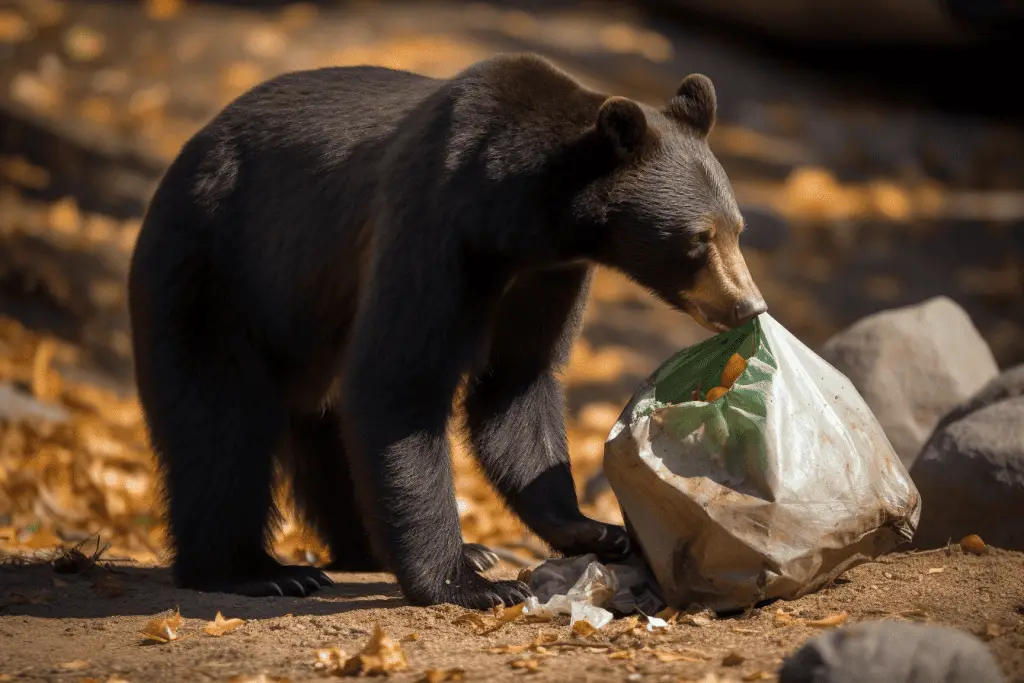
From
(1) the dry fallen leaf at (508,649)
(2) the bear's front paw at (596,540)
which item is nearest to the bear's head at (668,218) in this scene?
(2) the bear's front paw at (596,540)

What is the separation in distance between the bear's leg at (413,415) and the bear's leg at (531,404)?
0.40m

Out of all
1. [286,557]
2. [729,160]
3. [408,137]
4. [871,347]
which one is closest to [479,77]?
[408,137]

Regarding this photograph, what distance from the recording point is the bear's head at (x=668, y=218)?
163 inches

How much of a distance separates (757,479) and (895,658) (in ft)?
3.12

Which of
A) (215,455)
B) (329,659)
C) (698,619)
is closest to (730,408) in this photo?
(698,619)

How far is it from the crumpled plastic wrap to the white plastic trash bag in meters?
0.16

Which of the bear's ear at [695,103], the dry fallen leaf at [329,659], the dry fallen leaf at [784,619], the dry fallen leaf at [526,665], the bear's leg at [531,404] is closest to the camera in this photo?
the dry fallen leaf at [526,665]

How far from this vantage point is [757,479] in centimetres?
376

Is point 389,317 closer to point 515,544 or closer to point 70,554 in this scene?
point 70,554

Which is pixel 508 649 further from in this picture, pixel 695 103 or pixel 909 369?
pixel 909 369

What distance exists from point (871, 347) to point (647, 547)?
7.16 feet

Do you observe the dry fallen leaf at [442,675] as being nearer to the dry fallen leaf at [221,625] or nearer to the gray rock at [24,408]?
the dry fallen leaf at [221,625]

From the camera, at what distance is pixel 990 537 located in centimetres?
455

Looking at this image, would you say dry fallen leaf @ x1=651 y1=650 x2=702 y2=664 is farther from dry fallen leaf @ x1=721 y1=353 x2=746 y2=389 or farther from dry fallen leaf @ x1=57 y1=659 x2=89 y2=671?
dry fallen leaf @ x1=57 y1=659 x2=89 y2=671
